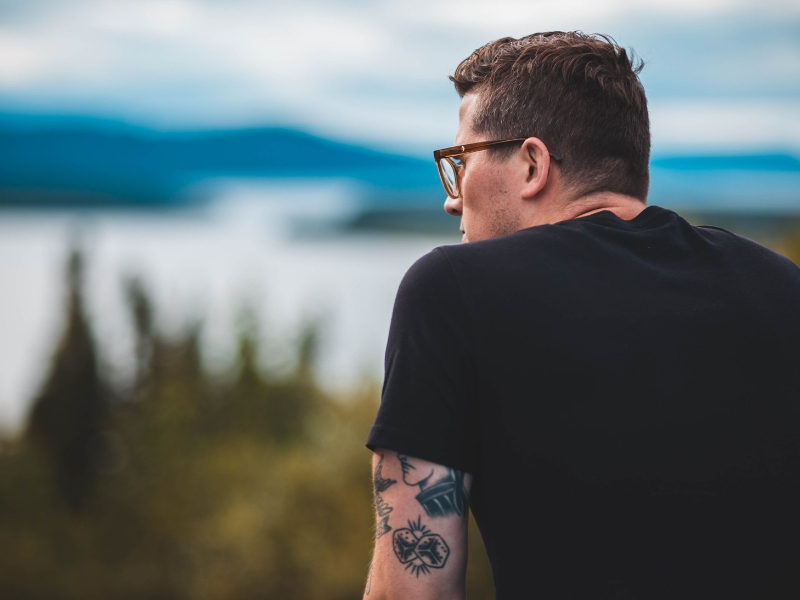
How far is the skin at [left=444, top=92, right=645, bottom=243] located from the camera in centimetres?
Answer: 202

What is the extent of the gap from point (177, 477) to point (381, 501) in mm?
48066

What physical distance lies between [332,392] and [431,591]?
53209 millimetres

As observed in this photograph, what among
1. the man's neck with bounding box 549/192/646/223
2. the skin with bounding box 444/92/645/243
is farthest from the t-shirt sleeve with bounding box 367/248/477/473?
the man's neck with bounding box 549/192/646/223

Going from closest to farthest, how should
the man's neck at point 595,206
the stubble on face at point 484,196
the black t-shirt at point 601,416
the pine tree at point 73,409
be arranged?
the black t-shirt at point 601,416 → the man's neck at point 595,206 → the stubble on face at point 484,196 → the pine tree at point 73,409

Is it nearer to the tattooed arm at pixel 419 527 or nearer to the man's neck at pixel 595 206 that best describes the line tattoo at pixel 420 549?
the tattooed arm at pixel 419 527

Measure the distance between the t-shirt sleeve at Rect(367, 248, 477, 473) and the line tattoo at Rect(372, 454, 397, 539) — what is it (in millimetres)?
83

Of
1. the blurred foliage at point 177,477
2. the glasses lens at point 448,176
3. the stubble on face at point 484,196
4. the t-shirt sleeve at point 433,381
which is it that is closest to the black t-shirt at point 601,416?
the t-shirt sleeve at point 433,381

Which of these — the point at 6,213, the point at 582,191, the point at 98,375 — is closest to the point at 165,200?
the point at 98,375

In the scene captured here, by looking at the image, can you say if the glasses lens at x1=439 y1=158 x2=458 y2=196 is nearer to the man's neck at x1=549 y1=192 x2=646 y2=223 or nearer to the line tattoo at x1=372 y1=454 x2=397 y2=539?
the man's neck at x1=549 y1=192 x2=646 y2=223

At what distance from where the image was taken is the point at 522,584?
158 cm

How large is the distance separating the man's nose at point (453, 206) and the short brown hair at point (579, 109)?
27cm

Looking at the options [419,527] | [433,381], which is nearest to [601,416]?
[433,381]

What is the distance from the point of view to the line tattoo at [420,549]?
1.66 meters

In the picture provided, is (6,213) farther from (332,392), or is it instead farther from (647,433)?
(647,433)
